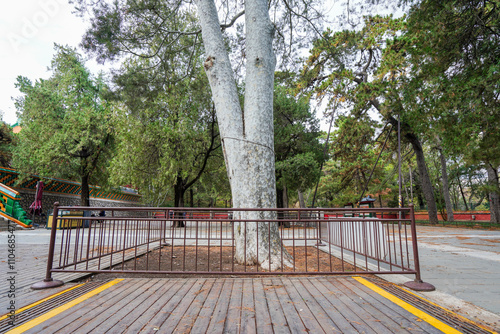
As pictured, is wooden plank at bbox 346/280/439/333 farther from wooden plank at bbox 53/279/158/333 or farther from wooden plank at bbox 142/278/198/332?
wooden plank at bbox 53/279/158/333

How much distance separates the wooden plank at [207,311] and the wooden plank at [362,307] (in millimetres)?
1439

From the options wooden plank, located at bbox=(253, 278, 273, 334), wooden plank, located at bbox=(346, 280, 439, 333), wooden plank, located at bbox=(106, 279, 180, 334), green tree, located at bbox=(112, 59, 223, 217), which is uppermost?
green tree, located at bbox=(112, 59, 223, 217)

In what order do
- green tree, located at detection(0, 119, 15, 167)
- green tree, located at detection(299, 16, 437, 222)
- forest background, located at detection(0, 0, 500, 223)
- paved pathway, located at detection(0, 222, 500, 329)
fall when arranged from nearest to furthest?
→ paved pathway, located at detection(0, 222, 500, 329)
forest background, located at detection(0, 0, 500, 223)
green tree, located at detection(299, 16, 437, 222)
green tree, located at detection(0, 119, 15, 167)

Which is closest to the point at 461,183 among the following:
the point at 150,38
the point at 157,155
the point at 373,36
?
Answer: the point at 373,36

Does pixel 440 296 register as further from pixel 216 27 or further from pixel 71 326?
pixel 216 27

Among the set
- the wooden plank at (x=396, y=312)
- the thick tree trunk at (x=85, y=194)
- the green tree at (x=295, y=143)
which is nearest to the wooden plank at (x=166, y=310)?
the wooden plank at (x=396, y=312)

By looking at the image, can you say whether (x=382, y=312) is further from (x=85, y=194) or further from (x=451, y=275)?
(x=85, y=194)

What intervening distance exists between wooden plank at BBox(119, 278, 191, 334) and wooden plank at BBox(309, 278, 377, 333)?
1873 millimetres

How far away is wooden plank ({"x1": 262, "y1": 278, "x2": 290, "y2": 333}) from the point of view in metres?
2.32

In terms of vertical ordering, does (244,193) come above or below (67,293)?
above

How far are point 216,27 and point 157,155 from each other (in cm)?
982

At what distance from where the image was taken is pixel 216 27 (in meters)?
6.05

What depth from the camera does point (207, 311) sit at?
266 centimetres

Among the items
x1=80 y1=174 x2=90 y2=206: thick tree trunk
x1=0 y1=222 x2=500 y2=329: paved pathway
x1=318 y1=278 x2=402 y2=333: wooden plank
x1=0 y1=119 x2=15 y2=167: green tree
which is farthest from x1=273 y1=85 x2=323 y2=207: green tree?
x1=0 y1=119 x2=15 y2=167: green tree
